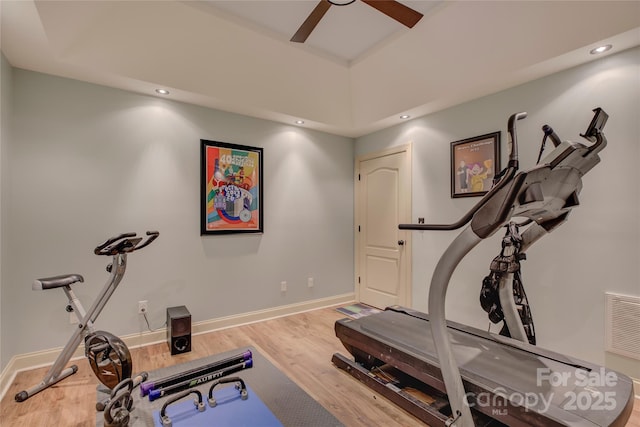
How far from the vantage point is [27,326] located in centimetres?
259

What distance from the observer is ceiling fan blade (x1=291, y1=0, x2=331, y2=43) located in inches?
84.1

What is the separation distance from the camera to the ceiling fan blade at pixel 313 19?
2.14m

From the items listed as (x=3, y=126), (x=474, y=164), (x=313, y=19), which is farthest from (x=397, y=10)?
(x=3, y=126)

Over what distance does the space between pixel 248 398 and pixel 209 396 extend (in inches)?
9.6

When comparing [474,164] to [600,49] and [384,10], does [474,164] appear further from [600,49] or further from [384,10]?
[384,10]

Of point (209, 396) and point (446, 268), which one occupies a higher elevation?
point (446, 268)

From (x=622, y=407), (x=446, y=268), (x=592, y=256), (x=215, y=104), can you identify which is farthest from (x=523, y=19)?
(x=215, y=104)

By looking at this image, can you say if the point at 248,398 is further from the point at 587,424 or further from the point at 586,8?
the point at 586,8

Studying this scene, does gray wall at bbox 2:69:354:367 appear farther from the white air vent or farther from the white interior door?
the white air vent

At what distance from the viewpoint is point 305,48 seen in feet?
11.3

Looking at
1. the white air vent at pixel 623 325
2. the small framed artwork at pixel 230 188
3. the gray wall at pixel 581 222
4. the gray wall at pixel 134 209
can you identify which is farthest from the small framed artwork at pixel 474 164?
the small framed artwork at pixel 230 188

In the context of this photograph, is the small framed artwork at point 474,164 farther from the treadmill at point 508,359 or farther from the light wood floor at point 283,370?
the light wood floor at point 283,370

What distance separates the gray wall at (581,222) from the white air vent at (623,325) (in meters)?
0.05

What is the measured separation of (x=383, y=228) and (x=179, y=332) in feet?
8.95
